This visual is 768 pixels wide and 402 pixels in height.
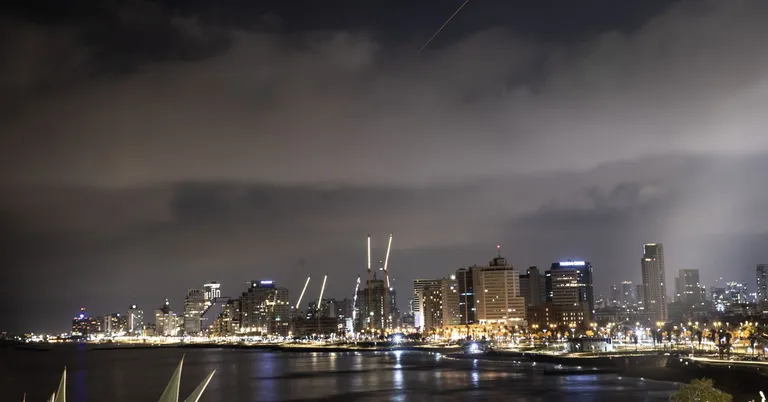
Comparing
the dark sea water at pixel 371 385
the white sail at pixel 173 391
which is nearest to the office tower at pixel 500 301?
Result: the dark sea water at pixel 371 385

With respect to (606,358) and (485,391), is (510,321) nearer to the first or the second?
(606,358)

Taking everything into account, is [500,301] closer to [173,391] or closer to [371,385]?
[371,385]

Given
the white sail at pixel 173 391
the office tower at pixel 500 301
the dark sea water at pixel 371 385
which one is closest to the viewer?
the white sail at pixel 173 391

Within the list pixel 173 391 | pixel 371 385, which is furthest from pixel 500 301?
pixel 173 391

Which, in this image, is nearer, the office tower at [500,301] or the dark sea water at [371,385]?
the dark sea water at [371,385]

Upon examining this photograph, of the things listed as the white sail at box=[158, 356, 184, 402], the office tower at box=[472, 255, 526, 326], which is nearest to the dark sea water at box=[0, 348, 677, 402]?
the white sail at box=[158, 356, 184, 402]

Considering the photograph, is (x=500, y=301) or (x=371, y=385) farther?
(x=500, y=301)

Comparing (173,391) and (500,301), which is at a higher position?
(173,391)

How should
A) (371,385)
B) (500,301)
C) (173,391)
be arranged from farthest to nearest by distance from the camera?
(500,301) → (371,385) → (173,391)

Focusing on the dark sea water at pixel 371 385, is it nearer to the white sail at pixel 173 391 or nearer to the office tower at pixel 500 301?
the white sail at pixel 173 391

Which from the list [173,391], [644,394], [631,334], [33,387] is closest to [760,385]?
[644,394]

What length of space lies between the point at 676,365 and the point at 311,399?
32.7 meters

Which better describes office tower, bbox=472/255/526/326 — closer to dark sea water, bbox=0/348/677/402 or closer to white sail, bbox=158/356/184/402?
dark sea water, bbox=0/348/677/402

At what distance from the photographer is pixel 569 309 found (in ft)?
575
